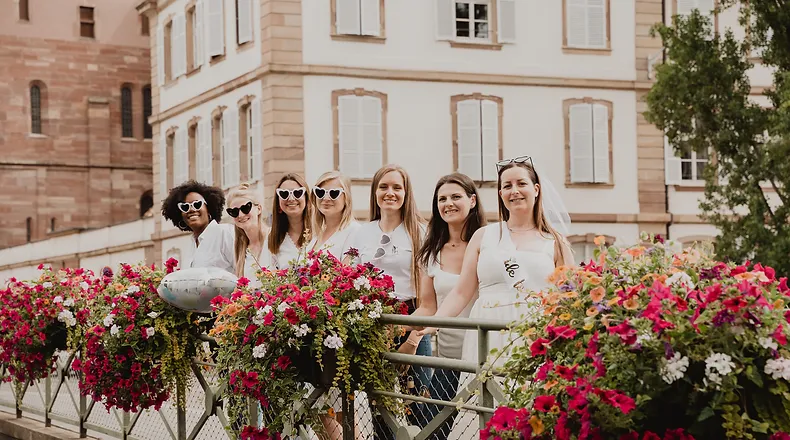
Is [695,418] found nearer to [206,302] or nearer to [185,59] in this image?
[206,302]

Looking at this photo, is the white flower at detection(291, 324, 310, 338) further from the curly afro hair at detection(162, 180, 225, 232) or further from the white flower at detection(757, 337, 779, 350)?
the curly afro hair at detection(162, 180, 225, 232)

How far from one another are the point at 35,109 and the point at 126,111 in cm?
327

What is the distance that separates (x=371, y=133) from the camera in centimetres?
2966

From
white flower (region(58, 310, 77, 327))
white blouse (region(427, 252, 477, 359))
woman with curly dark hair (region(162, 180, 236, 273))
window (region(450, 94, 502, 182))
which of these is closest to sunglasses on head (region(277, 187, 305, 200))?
woman with curly dark hair (region(162, 180, 236, 273))

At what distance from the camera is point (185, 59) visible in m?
33.8

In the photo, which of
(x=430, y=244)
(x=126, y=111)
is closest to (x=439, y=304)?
(x=430, y=244)

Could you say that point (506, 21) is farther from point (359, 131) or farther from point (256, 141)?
point (256, 141)

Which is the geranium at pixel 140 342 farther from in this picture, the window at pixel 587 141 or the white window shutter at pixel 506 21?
the window at pixel 587 141

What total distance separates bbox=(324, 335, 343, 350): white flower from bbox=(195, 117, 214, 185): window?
2610 centimetres

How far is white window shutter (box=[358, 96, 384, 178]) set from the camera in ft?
96.9

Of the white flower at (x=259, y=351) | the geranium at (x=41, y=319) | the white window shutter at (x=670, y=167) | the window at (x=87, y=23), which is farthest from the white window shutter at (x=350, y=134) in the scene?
the window at (x=87, y=23)

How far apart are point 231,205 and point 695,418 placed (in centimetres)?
488

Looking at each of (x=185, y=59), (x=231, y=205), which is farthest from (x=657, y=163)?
(x=231, y=205)

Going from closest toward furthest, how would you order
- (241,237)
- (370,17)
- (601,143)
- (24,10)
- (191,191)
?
1. (241,237)
2. (191,191)
3. (370,17)
4. (601,143)
5. (24,10)
